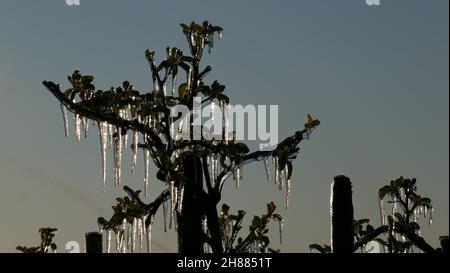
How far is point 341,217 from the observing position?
18.9 ft

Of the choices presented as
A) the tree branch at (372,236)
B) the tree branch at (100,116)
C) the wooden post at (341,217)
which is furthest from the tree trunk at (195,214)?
the tree branch at (372,236)

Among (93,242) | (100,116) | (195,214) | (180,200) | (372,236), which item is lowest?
(93,242)

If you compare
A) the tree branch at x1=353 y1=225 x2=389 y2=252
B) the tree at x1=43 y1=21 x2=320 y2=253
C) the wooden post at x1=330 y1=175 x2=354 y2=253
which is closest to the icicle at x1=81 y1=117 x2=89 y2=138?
the tree at x1=43 y1=21 x2=320 y2=253

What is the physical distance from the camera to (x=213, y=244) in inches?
275

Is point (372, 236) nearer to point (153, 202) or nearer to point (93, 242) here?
point (153, 202)

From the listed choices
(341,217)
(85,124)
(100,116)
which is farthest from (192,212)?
(85,124)

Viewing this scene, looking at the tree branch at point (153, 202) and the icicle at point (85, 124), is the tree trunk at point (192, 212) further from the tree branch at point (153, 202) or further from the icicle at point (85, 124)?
the icicle at point (85, 124)

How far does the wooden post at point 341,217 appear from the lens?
572 cm

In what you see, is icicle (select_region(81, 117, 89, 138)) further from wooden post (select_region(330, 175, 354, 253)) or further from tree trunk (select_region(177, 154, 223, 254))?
wooden post (select_region(330, 175, 354, 253))
